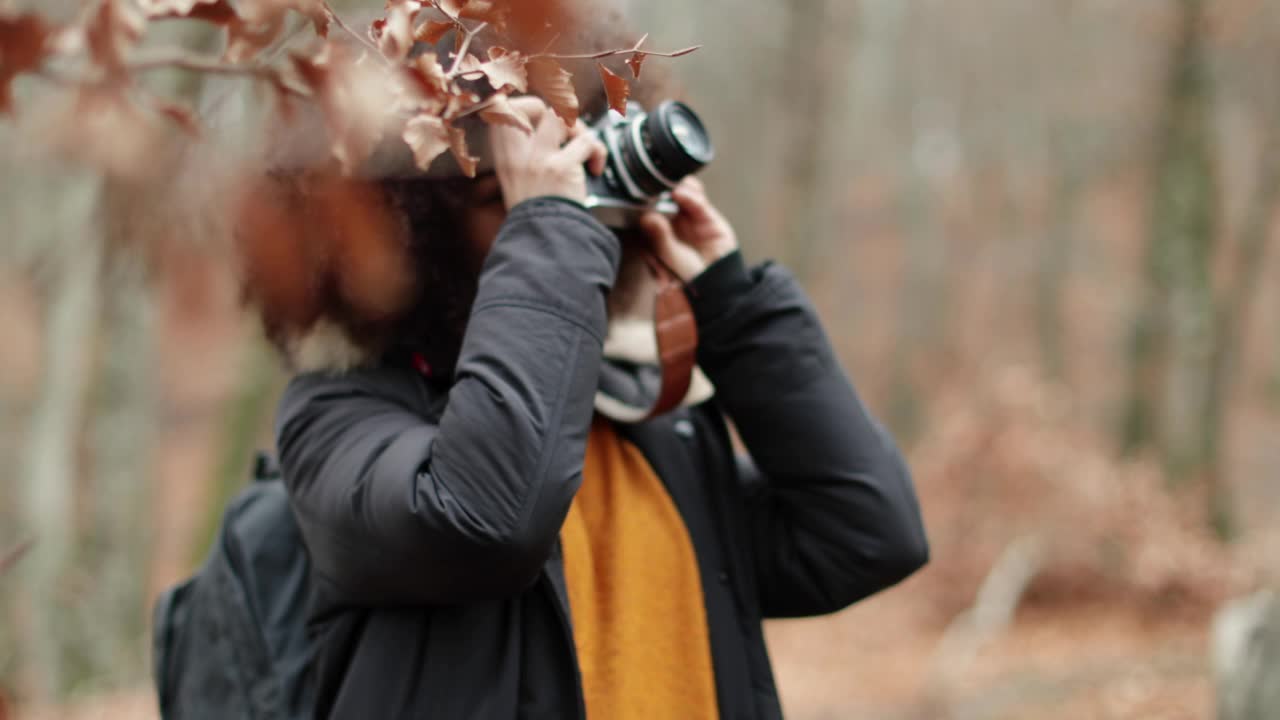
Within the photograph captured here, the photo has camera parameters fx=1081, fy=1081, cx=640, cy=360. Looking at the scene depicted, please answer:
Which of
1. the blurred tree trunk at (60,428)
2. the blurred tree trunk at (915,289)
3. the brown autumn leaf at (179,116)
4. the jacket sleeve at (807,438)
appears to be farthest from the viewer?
the blurred tree trunk at (915,289)

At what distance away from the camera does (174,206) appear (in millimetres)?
965

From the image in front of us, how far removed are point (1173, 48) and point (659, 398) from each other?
788 centimetres

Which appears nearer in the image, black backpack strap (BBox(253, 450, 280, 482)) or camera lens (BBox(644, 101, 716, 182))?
camera lens (BBox(644, 101, 716, 182))

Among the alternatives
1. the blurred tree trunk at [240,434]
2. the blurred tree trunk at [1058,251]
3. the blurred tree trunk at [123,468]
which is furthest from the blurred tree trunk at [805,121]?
the blurred tree trunk at [1058,251]

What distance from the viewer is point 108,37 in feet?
3.16

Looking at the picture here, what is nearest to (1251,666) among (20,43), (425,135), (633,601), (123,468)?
(633,601)

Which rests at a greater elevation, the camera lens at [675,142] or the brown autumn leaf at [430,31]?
the brown autumn leaf at [430,31]

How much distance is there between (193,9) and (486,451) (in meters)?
0.65

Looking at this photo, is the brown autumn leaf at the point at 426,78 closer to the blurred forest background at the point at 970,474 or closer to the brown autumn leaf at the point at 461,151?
the brown autumn leaf at the point at 461,151

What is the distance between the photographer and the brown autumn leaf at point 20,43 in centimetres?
86

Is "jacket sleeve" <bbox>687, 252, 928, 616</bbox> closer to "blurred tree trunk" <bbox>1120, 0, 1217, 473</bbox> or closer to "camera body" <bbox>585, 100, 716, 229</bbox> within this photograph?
"camera body" <bbox>585, 100, 716, 229</bbox>

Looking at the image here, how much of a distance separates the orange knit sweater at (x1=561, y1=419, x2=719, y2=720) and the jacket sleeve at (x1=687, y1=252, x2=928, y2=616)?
221 millimetres

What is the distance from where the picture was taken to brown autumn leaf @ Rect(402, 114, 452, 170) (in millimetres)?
1159

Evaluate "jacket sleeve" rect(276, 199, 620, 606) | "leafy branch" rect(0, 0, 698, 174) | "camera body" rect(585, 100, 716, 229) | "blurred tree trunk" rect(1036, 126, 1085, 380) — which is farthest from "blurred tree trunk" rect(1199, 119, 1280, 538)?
"leafy branch" rect(0, 0, 698, 174)
